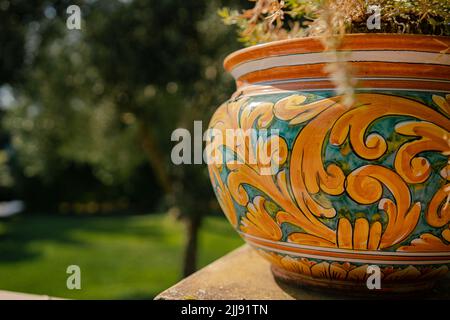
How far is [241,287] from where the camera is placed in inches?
54.4

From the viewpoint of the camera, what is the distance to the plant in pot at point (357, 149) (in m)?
1.01

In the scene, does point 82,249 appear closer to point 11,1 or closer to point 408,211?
point 11,1

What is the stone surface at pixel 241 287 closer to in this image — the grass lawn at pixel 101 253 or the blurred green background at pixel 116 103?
the blurred green background at pixel 116 103

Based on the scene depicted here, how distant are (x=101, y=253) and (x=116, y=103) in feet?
Result: 15.2

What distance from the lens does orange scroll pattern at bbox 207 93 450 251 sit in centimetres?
101

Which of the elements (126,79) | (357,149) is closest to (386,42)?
(357,149)

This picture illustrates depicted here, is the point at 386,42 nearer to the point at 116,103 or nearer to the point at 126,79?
the point at 126,79

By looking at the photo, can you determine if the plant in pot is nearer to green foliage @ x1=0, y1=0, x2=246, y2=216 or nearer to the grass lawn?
green foliage @ x1=0, y1=0, x2=246, y2=216

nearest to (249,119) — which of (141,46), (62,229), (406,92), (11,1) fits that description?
(406,92)

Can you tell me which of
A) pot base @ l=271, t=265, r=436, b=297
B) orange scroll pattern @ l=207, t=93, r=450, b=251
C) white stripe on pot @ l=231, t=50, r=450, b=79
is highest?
white stripe on pot @ l=231, t=50, r=450, b=79

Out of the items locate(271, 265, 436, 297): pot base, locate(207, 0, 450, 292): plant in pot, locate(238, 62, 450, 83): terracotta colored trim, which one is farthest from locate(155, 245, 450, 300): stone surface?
locate(238, 62, 450, 83): terracotta colored trim

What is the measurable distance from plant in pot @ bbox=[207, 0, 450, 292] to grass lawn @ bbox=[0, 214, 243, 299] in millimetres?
4685

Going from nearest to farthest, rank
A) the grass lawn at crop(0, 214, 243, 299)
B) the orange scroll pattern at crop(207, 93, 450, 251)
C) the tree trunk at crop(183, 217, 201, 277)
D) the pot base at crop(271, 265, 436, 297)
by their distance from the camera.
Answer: the orange scroll pattern at crop(207, 93, 450, 251) < the pot base at crop(271, 265, 436, 297) < the tree trunk at crop(183, 217, 201, 277) < the grass lawn at crop(0, 214, 243, 299)

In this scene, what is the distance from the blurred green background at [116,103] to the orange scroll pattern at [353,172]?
7.99ft
